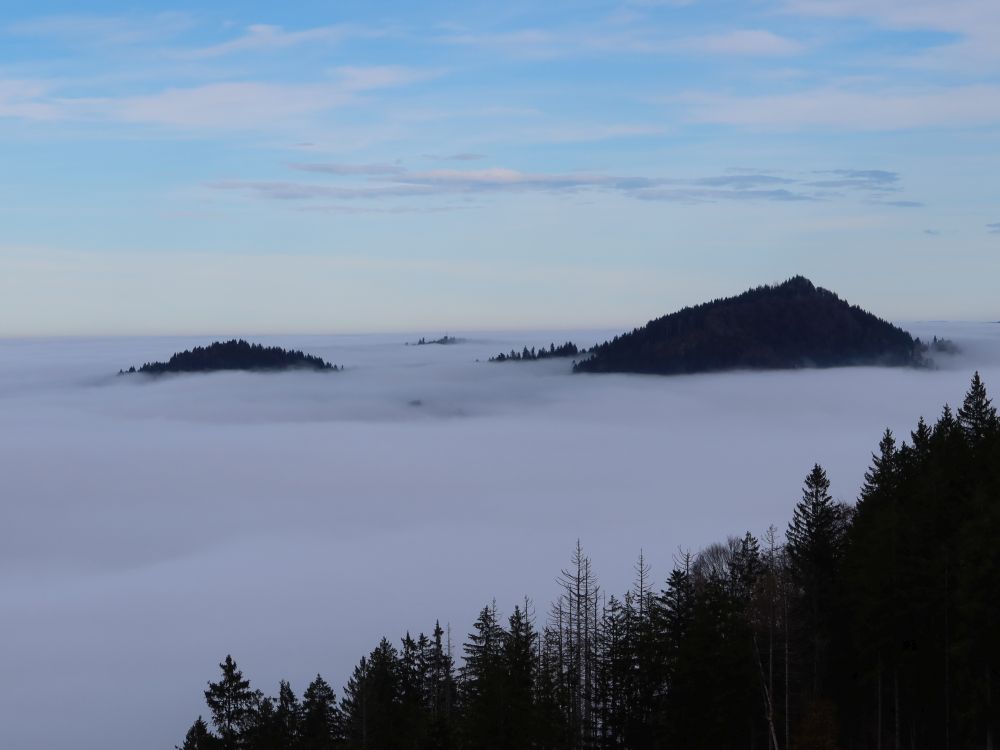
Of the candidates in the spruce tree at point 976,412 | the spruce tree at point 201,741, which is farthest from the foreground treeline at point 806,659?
the spruce tree at point 201,741

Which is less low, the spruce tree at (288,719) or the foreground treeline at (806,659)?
the foreground treeline at (806,659)

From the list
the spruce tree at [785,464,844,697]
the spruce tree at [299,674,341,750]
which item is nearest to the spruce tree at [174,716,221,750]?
the spruce tree at [299,674,341,750]

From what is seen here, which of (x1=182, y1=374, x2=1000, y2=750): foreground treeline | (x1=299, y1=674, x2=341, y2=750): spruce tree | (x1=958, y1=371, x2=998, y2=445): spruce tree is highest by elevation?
(x1=958, y1=371, x2=998, y2=445): spruce tree

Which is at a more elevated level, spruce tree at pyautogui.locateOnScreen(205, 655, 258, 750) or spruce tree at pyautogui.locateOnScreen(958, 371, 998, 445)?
spruce tree at pyautogui.locateOnScreen(958, 371, 998, 445)

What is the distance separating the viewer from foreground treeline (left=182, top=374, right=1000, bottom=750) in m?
41.0

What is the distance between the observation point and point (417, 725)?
53.0 meters

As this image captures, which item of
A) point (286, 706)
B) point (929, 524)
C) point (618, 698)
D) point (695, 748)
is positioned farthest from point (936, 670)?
point (286, 706)

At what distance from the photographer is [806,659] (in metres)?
51.5

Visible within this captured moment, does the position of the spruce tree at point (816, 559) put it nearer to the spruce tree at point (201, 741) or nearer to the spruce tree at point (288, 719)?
the spruce tree at point (288, 719)

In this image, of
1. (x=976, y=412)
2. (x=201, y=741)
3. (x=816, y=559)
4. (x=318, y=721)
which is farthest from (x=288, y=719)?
(x=976, y=412)

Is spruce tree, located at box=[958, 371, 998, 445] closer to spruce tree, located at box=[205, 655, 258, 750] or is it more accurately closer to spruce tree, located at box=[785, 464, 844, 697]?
spruce tree, located at box=[785, 464, 844, 697]

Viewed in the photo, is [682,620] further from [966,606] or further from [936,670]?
[966,606]

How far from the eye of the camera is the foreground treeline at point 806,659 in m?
41.0

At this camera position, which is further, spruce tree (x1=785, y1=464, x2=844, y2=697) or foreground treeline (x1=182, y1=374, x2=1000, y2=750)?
spruce tree (x1=785, y1=464, x2=844, y2=697)
